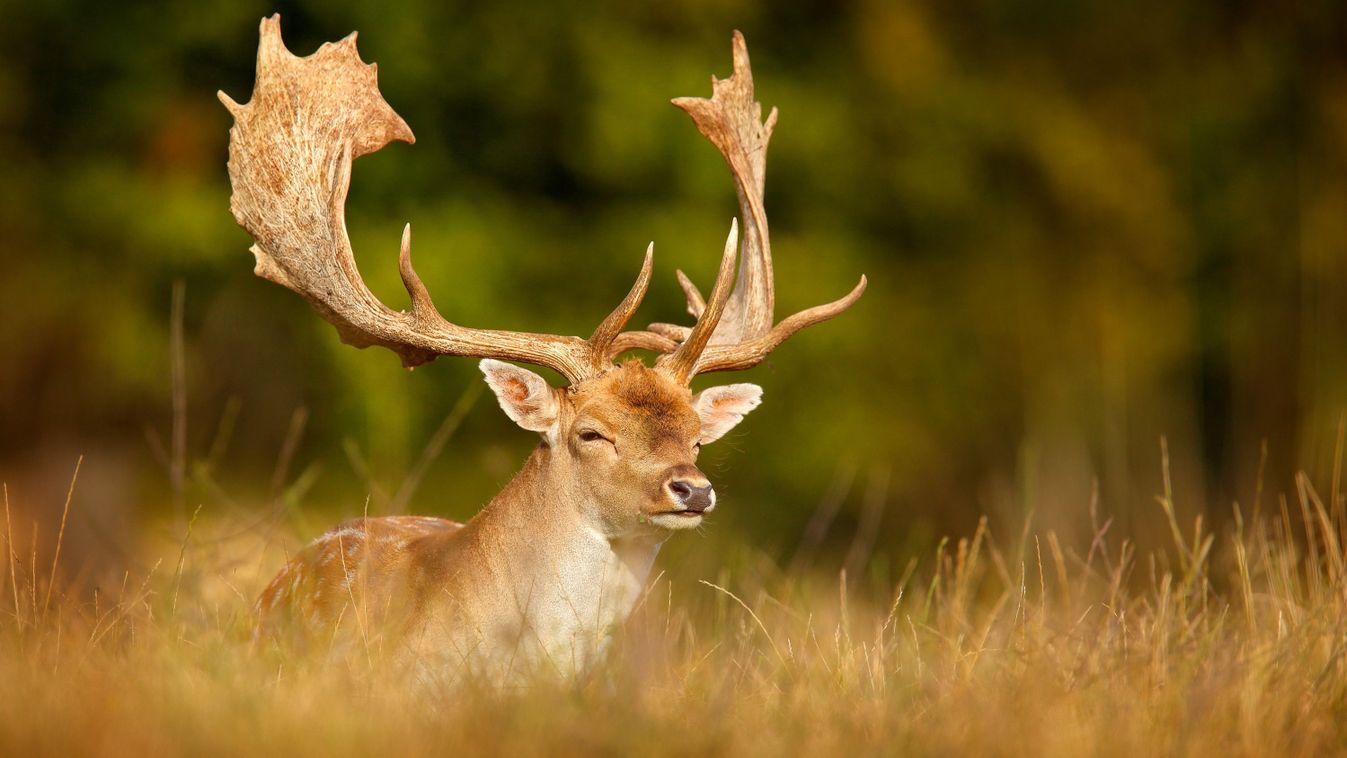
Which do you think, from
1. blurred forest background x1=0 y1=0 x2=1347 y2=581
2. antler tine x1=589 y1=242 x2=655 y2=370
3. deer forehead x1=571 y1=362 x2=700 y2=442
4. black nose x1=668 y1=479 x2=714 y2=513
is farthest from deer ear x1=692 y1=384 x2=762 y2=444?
blurred forest background x1=0 y1=0 x2=1347 y2=581

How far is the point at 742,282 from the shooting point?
18.3 feet

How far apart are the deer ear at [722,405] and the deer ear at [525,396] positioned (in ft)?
1.43

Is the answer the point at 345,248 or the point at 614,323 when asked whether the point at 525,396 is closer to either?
the point at 614,323

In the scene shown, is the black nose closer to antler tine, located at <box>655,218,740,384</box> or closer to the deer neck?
the deer neck

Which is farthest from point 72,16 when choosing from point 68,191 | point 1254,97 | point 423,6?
point 1254,97

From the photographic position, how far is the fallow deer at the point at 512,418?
4449 mm

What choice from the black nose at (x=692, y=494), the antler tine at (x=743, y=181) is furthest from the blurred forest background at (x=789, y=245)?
the black nose at (x=692, y=494)

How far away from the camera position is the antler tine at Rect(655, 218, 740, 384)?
4.68 meters

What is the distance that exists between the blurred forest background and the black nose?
313cm

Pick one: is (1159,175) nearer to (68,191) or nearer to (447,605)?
(68,191)

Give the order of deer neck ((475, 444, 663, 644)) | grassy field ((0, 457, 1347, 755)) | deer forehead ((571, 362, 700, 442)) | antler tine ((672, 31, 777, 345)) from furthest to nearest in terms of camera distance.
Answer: antler tine ((672, 31, 777, 345))
deer forehead ((571, 362, 700, 442))
deer neck ((475, 444, 663, 644))
grassy field ((0, 457, 1347, 755))

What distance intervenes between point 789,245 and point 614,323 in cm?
596

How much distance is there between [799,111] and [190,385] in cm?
394

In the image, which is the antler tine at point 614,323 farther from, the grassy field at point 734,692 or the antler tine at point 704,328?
the grassy field at point 734,692
